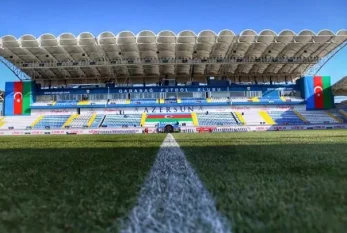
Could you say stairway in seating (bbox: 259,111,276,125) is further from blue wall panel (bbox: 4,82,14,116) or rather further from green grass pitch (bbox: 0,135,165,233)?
green grass pitch (bbox: 0,135,165,233)

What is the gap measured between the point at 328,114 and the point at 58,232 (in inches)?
1614

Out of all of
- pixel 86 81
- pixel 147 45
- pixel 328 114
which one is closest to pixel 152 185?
pixel 147 45

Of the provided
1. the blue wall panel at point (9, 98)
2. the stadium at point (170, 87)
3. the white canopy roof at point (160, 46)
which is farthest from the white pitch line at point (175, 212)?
the blue wall panel at point (9, 98)

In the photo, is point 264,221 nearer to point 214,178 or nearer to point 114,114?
point 214,178

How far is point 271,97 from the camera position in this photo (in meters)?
40.4

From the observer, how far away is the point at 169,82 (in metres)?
42.0

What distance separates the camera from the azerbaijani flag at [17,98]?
39.2 metres

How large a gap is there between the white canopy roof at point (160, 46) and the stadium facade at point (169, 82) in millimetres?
102

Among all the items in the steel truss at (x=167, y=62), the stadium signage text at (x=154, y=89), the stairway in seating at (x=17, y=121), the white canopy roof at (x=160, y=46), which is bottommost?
the stairway in seating at (x=17, y=121)

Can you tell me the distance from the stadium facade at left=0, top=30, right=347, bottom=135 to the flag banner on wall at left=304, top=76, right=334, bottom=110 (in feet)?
0.37

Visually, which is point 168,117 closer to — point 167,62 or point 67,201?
point 167,62

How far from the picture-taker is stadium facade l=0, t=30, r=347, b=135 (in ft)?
106

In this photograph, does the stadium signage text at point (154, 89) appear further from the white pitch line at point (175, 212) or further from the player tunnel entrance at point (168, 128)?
the white pitch line at point (175, 212)

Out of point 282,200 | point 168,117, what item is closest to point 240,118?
point 168,117
